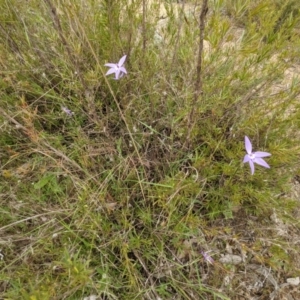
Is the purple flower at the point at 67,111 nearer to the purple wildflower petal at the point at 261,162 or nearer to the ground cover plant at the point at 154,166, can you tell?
the ground cover plant at the point at 154,166

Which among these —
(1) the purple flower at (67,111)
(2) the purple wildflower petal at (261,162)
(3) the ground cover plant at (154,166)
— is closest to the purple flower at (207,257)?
(3) the ground cover plant at (154,166)

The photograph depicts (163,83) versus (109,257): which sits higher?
(163,83)

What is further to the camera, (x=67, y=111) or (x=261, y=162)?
(x=67, y=111)

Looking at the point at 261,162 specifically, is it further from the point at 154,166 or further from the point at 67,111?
the point at 67,111

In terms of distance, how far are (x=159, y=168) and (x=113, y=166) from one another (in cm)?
23

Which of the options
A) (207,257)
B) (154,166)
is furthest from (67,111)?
(207,257)

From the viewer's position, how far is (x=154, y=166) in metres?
1.74

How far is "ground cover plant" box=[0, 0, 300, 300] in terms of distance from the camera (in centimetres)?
146

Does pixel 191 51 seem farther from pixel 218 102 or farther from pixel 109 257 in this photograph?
pixel 109 257

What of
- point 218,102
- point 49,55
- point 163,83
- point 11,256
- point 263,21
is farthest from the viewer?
point 49,55

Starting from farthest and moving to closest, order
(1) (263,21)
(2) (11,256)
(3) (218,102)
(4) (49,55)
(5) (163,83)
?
1. (4) (49,55)
2. (5) (163,83)
3. (3) (218,102)
4. (2) (11,256)
5. (1) (263,21)

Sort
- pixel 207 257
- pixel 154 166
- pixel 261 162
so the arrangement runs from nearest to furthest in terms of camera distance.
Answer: pixel 261 162
pixel 207 257
pixel 154 166

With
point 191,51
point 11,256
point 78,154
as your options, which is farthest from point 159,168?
point 11,256

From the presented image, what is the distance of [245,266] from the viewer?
159cm
